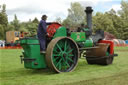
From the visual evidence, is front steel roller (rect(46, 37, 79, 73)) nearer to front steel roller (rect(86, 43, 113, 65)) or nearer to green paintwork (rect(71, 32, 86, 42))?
green paintwork (rect(71, 32, 86, 42))

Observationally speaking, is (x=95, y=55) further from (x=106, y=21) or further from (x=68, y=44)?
(x=106, y=21)

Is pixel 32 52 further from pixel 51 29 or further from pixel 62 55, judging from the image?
pixel 51 29

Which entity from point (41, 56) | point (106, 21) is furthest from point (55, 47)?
point (106, 21)

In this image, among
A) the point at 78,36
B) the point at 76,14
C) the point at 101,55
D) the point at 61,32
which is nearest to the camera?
the point at 61,32

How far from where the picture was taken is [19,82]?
504 centimetres

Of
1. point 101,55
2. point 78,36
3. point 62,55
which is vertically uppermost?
point 78,36

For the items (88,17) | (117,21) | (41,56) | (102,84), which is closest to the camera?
(102,84)

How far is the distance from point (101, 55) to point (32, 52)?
302 cm

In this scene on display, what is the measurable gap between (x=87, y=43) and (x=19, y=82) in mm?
3456

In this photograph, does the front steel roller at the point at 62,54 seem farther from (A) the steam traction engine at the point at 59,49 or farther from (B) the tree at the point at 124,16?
(B) the tree at the point at 124,16

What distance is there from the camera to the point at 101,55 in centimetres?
799

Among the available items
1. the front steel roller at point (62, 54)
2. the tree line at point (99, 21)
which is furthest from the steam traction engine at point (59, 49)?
the tree line at point (99, 21)

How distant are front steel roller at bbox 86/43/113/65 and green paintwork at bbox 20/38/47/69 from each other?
2541 mm

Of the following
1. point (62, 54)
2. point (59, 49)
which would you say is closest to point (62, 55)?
point (62, 54)
